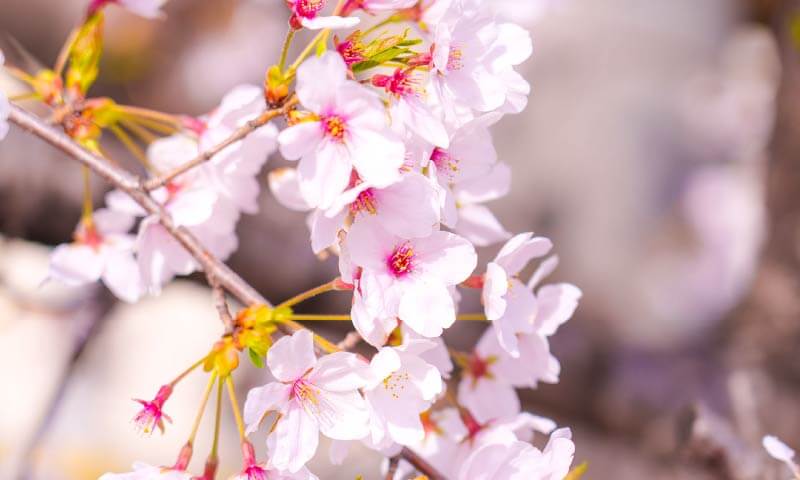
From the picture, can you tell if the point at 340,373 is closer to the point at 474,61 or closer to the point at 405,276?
the point at 405,276

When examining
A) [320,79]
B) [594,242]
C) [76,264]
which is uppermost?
[320,79]

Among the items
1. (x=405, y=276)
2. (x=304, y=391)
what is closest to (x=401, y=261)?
(x=405, y=276)

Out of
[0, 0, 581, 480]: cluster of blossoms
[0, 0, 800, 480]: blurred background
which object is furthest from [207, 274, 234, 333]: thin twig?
[0, 0, 800, 480]: blurred background

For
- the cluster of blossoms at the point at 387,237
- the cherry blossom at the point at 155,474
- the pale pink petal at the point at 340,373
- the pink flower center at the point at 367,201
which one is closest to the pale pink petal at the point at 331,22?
the cluster of blossoms at the point at 387,237

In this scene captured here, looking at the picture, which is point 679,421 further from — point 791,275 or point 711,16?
point 711,16

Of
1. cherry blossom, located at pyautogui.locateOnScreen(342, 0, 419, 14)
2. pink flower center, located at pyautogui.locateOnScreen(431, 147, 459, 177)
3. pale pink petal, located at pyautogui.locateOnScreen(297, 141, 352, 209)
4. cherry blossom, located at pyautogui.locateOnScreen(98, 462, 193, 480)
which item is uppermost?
cherry blossom, located at pyautogui.locateOnScreen(342, 0, 419, 14)

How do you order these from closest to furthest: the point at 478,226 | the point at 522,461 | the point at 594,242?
the point at 522,461 < the point at 478,226 < the point at 594,242

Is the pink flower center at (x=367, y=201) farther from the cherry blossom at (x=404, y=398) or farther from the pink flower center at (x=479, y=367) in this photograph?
the pink flower center at (x=479, y=367)

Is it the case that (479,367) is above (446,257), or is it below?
below

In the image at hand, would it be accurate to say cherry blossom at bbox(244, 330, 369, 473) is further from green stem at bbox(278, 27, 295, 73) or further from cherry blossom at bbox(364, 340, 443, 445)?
green stem at bbox(278, 27, 295, 73)
